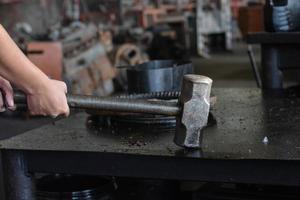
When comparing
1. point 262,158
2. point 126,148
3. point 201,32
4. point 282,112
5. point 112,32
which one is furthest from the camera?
point 201,32

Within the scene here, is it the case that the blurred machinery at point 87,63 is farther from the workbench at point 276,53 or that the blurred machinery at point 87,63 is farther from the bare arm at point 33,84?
the bare arm at point 33,84

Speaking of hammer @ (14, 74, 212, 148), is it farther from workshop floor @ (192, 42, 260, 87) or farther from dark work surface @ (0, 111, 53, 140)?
workshop floor @ (192, 42, 260, 87)

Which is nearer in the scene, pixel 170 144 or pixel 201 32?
pixel 170 144

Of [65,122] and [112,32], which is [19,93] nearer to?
[65,122]

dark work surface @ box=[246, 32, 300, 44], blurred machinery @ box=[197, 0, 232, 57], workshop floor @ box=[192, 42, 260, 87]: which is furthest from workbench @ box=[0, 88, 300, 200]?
blurred machinery @ box=[197, 0, 232, 57]

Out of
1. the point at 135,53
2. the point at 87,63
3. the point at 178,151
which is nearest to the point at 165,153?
the point at 178,151

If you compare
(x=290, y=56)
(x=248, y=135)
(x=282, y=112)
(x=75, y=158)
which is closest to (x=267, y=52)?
(x=290, y=56)

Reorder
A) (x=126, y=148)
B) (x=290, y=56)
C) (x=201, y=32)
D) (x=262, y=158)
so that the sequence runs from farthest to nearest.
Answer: (x=201, y=32), (x=290, y=56), (x=126, y=148), (x=262, y=158)

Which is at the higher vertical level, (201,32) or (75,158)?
(75,158)

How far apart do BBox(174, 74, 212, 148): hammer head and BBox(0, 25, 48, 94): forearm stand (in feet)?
0.96

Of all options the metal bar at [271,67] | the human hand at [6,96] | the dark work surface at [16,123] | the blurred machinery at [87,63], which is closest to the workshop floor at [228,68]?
the blurred machinery at [87,63]

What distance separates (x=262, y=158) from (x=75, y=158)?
42 centimetres

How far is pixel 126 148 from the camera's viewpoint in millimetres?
1183

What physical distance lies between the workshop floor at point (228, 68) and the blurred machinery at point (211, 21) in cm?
22
